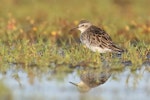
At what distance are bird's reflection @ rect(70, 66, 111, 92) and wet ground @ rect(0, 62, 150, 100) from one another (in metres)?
0.07

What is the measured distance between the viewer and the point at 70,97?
362 inches

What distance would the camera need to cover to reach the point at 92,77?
34.7ft

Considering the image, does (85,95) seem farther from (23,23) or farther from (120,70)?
(23,23)

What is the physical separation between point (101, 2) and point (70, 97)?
10941 mm

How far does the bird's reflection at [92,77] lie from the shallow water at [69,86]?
8 cm

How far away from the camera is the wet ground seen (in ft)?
30.3

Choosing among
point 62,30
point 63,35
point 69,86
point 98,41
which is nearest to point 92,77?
point 69,86

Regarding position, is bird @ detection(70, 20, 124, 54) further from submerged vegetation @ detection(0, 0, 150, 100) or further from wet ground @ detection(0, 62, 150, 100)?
wet ground @ detection(0, 62, 150, 100)

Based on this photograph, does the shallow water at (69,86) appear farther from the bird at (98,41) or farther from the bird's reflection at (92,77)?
the bird at (98,41)

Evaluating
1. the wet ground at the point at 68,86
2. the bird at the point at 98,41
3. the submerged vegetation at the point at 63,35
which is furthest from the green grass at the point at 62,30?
the wet ground at the point at 68,86

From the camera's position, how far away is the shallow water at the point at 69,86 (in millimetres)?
9227

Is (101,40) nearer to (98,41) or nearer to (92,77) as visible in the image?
(98,41)

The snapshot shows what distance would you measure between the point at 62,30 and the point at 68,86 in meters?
6.14

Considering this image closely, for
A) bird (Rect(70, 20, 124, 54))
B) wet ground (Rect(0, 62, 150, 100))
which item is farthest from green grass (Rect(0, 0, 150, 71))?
wet ground (Rect(0, 62, 150, 100))
